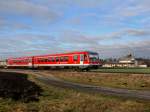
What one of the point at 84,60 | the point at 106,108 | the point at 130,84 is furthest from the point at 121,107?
the point at 84,60

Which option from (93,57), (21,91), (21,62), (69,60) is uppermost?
(93,57)

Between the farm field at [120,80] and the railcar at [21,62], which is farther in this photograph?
the railcar at [21,62]

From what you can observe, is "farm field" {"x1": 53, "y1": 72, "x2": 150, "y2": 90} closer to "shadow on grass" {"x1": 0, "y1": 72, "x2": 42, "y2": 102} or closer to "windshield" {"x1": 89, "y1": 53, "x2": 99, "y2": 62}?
"shadow on grass" {"x1": 0, "y1": 72, "x2": 42, "y2": 102}

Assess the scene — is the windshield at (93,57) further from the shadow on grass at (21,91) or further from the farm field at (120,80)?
the shadow on grass at (21,91)

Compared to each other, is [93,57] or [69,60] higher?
[93,57]

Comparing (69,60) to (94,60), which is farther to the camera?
(69,60)

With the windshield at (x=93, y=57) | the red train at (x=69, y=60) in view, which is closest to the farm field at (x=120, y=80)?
the red train at (x=69, y=60)

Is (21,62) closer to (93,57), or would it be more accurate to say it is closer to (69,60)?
(69,60)

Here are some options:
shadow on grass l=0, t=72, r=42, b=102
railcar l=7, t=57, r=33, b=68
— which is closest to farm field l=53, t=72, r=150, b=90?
shadow on grass l=0, t=72, r=42, b=102

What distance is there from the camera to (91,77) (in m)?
37.1

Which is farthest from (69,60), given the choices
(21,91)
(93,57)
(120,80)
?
(21,91)

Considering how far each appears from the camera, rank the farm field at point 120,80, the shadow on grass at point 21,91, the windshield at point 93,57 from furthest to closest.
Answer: the windshield at point 93,57 → the farm field at point 120,80 → the shadow on grass at point 21,91

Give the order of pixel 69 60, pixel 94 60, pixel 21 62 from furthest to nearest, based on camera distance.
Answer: pixel 21 62, pixel 69 60, pixel 94 60

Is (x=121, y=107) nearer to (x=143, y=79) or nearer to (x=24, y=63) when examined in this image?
(x=143, y=79)
